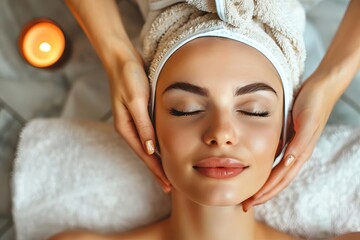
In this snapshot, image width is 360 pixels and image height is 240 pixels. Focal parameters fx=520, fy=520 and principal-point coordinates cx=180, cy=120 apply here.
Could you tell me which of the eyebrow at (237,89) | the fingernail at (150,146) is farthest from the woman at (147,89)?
the eyebrow at (237,89)

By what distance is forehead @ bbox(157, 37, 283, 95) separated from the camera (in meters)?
1.04

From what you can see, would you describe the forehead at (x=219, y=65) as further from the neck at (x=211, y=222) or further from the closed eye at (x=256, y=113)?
the neck at (x=211, y=222)

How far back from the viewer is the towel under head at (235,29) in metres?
1.08

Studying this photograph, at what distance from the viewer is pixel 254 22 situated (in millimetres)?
1125

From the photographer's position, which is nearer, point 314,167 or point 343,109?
point 314,167

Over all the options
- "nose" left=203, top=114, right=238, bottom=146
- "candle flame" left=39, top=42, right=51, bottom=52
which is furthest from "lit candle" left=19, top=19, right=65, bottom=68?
"nose" left=203, top=114, right=238, bottom=146

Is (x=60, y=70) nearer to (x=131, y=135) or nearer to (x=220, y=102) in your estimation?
(x=131, y=135)

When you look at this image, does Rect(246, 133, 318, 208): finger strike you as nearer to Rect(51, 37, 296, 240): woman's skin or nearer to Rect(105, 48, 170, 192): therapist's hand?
Rect(51, 37, 296, 240): woman's skin

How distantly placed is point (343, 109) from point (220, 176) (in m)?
0.58

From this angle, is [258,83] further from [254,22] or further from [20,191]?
[20,191]

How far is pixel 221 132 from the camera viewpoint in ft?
3.27

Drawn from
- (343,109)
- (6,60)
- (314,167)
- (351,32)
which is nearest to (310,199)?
(314,167)

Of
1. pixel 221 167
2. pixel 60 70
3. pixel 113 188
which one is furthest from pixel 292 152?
pixel 60 70

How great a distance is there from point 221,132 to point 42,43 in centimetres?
69
